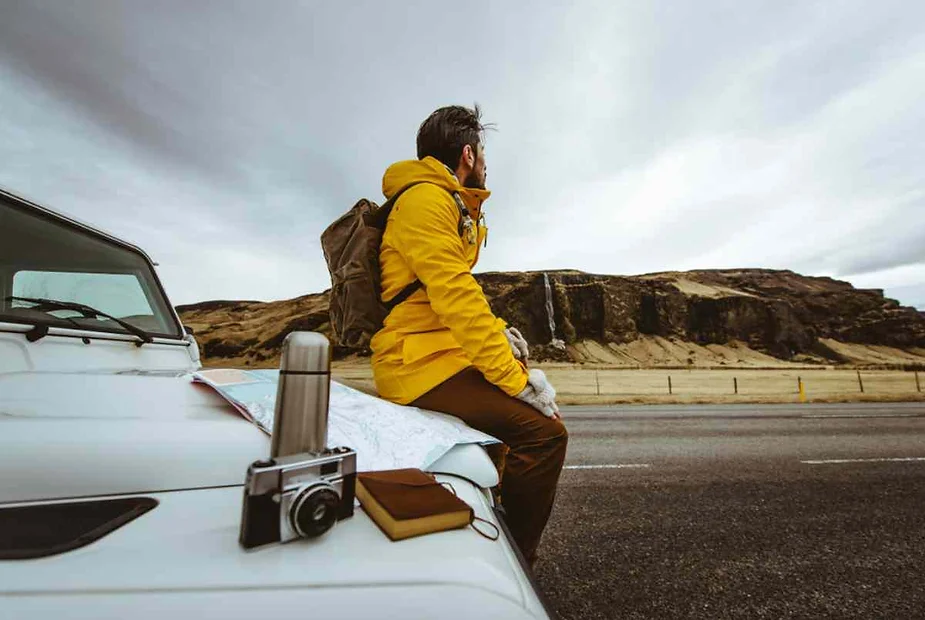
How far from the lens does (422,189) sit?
1.78 metres

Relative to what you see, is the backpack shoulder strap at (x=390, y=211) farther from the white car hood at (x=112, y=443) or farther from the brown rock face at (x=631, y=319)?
the brown rock face at (x=631, y=319)

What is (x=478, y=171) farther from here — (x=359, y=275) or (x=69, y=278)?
(x=69, y=278)

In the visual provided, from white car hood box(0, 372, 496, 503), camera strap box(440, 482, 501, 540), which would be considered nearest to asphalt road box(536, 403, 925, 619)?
camera strap box(440, 482, 501, 540)

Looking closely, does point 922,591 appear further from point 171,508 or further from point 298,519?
point 171,508

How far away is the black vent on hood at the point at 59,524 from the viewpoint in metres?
0.69

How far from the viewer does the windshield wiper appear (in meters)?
1.96

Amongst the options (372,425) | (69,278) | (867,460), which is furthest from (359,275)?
(867,460)

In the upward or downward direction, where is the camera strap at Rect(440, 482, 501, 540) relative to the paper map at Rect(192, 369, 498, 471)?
downward

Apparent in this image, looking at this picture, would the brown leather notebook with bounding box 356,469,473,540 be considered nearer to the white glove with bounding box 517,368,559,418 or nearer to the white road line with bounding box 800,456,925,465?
the white glove with bounding box 517,368,559,418

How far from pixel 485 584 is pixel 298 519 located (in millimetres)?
346

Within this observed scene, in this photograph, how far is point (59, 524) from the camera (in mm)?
790

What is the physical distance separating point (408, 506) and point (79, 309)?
7.30 ft

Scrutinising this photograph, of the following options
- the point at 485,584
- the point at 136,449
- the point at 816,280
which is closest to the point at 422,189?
the point at 136,449

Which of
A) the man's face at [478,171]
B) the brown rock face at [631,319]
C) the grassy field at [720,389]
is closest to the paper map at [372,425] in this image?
the man's face at [478,171]
